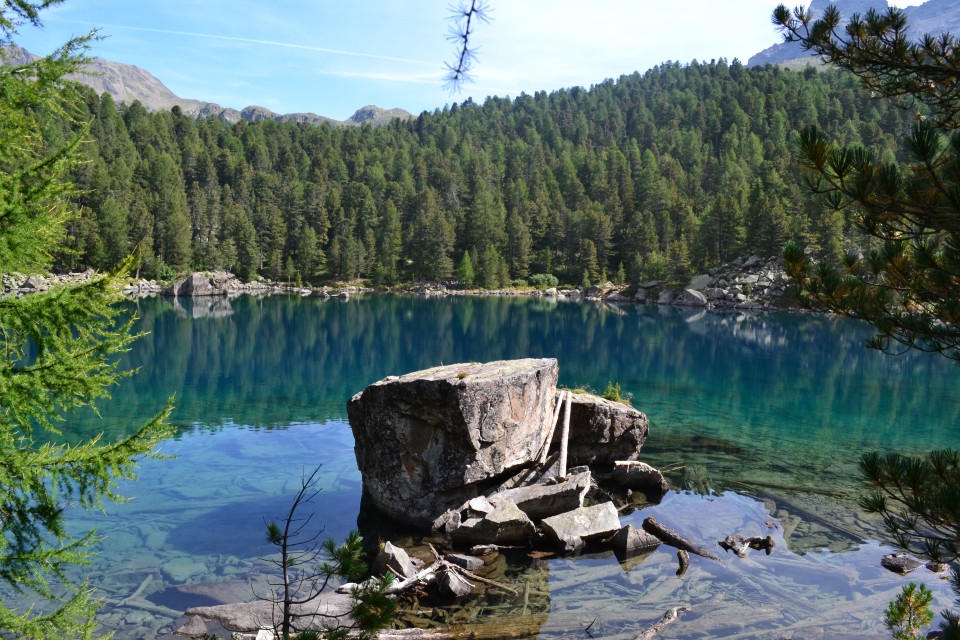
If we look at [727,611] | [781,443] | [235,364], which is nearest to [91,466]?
[727,611]

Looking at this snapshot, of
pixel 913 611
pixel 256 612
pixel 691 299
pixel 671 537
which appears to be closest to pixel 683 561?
pixel 671 537

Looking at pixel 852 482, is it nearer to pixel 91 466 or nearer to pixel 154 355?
pixel 91 466

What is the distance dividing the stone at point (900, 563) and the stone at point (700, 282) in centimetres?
9020

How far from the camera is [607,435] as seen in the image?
21.0 meters

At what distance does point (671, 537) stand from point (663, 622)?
3.94m

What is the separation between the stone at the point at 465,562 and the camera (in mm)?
13727

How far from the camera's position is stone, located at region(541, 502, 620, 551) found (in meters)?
15.0

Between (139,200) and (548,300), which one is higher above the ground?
(139,200)

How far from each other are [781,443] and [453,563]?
16.7 metres

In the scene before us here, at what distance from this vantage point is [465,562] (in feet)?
45.3

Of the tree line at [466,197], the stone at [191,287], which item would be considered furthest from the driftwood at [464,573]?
the stone at [191,287]

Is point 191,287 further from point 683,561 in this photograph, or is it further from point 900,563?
point 900,563

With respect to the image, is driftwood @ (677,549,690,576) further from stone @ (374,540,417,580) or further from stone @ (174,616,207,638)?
stone @ (174,616,207,638)

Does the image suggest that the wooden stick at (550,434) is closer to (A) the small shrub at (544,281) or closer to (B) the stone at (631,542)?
(B) the stone at (631,542)
